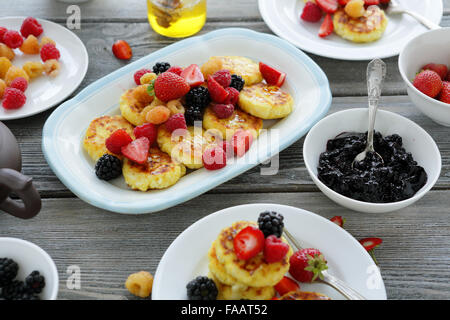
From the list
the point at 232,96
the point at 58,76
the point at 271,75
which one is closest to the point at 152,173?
the point at 232,96

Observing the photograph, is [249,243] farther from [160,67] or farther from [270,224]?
[160,67]

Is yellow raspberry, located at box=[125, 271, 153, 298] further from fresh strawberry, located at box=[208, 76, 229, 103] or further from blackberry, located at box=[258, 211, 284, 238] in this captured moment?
fresh strawberry, located at box=[208, 76, 229, 103]

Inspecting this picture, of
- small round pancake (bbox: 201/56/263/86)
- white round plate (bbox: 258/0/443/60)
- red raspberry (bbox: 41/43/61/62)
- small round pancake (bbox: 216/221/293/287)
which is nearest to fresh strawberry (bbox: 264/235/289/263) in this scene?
small round pancake (bbox: 216/221/293/287)

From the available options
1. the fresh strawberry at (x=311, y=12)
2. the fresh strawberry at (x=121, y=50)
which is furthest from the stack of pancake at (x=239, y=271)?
the fresh strawberry at (x=311, y=12)

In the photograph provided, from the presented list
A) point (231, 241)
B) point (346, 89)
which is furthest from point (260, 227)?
point (346, 89)

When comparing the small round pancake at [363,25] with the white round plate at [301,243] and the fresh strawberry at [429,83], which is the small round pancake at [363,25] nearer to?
the fresh strawberry at [429,83]

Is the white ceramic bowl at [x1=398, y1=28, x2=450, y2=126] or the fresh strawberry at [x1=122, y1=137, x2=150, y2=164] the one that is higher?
the white ceramic bowl at [x1=398, y1=28, x2=450, y2=126]
